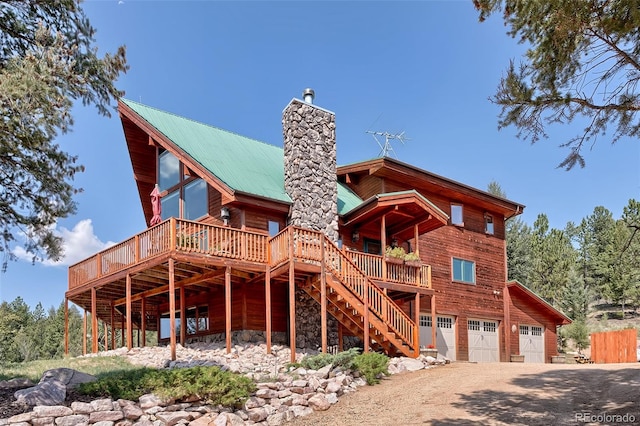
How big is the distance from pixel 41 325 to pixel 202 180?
4795 centimetres

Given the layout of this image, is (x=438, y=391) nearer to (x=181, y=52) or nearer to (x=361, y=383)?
(x=361, y=383)

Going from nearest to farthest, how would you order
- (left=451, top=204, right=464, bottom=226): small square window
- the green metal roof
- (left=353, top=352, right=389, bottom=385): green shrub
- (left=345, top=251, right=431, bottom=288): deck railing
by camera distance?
1. (left=353, top=352, right=389, bottom=385): green shrub
2. (left=345, top=251, right=431, bottom=288): deck railing
3. the green metal roof
4. (left=451, top=204, right=464, bottom=226): small square window

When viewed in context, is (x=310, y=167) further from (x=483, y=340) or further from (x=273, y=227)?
(x=483, y=340)

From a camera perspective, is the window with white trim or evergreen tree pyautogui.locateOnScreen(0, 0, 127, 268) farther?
the window with white trim

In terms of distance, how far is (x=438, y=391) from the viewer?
41.1 feet

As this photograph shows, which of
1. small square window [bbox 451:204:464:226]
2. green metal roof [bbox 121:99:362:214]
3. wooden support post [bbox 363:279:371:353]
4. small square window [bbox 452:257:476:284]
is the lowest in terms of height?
wooden support post [bbox 363:279:371:353]

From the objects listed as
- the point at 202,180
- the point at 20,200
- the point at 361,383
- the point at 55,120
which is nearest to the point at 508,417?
the point at 361,383

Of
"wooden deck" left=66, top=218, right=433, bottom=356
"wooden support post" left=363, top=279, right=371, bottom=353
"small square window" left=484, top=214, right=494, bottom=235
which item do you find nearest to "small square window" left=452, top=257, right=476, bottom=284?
"small square window" left=484, top=214, right=494, bottom=235

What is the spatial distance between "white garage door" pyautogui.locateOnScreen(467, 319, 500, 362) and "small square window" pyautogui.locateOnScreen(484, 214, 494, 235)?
12.5ft

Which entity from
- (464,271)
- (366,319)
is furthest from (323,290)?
(464,271)

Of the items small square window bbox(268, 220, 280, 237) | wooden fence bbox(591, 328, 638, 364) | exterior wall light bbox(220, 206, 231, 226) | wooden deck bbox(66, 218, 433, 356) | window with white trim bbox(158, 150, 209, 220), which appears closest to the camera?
wooden deck bbox(66, 218, 433, 356)

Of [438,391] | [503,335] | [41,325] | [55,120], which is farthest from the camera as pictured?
[41,325]

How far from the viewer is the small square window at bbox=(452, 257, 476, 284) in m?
23.5

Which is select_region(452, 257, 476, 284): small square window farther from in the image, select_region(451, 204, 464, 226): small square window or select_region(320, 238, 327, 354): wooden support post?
select_region(320, 238, 327, 354): wooden support post
